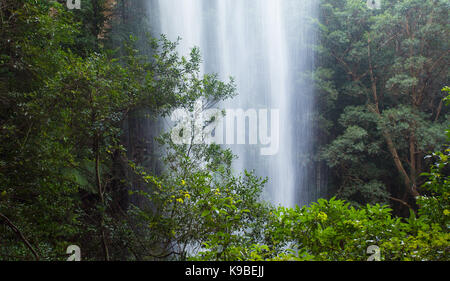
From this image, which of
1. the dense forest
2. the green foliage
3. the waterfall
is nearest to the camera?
the dense forest

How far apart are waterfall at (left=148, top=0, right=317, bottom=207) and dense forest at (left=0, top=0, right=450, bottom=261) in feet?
2.30

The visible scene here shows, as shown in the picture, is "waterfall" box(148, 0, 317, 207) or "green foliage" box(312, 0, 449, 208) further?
"waterfall" box(148, 0, 317, 207)

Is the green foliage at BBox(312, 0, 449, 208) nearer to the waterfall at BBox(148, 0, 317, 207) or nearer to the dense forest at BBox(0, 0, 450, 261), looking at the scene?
the dense forest at BBox(0, 0, 450, 261)

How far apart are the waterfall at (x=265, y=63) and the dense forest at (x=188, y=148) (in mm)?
701

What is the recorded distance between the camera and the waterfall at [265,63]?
36.9ft

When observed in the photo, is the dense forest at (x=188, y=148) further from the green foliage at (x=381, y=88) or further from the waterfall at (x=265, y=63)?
the waterfall at (x=265, y=63)

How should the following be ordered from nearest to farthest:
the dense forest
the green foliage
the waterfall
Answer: the dense forest, the green foliage, the waterfall

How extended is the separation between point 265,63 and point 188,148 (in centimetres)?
687

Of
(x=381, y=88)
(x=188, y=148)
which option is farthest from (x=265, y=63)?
(x=188, y=148)

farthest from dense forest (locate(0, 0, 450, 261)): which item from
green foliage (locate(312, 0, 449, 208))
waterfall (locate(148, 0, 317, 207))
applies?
waterfall (locate(148, 0, 317, 207))

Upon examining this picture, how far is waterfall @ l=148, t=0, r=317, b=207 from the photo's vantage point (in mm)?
11258

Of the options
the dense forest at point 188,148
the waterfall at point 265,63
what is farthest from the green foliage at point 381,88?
the waterfall at point 265,63
